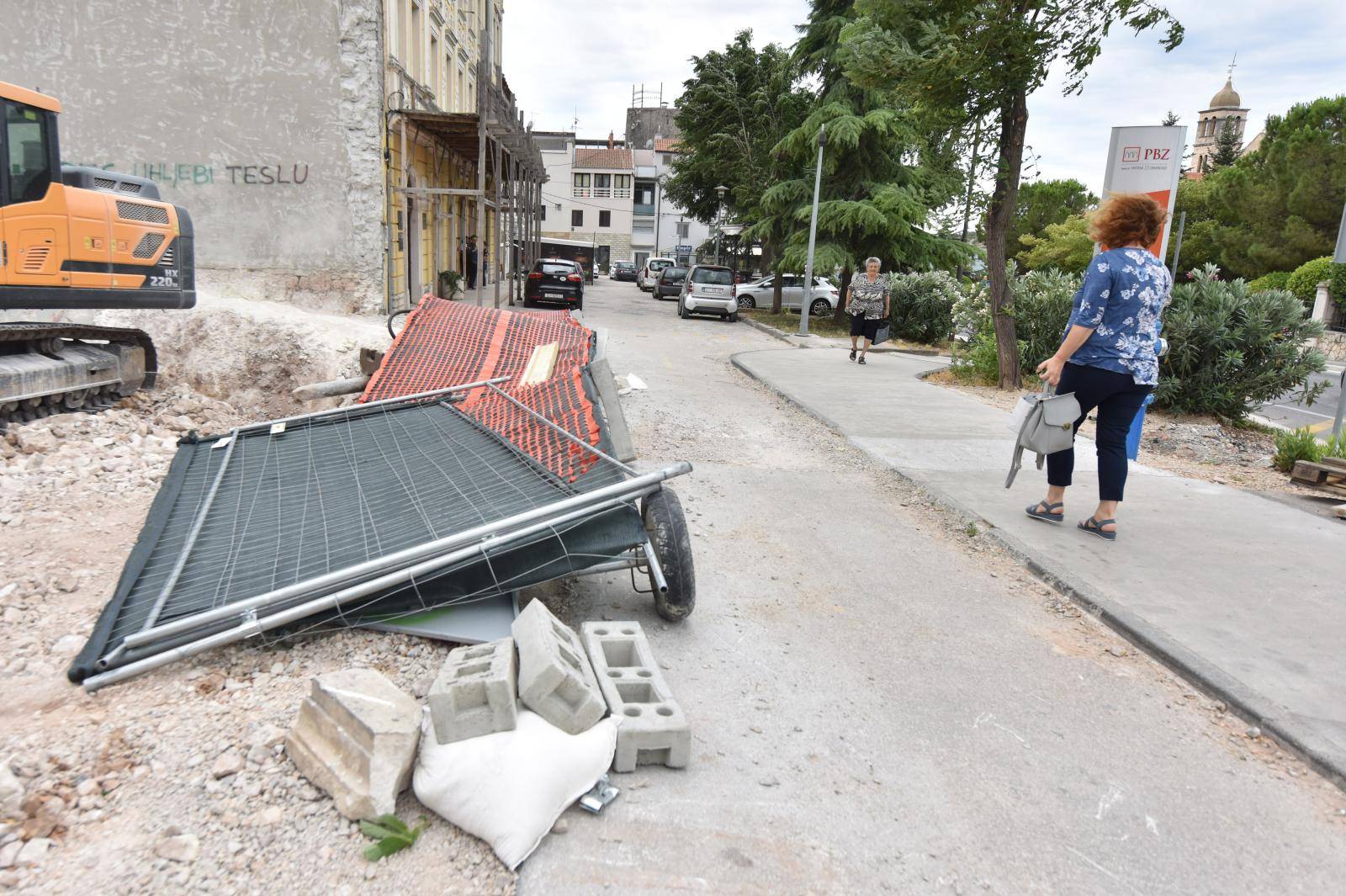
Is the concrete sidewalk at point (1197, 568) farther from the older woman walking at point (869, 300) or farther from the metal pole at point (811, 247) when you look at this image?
the metal pole at point (811, 247)

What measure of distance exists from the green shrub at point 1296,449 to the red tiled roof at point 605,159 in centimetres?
7782

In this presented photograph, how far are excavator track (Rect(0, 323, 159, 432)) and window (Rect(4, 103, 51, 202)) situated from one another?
1189 mm

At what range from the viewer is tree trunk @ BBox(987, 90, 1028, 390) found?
473 inches

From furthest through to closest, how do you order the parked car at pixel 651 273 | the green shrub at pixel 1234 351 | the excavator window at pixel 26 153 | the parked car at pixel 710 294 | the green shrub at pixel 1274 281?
the parked car at pixel 651 273
the green shrub at pixel 1274 281
the parked car at pixel 710 294
the green shrub at pixel 1234 351
the excavator window at pixel 26 153

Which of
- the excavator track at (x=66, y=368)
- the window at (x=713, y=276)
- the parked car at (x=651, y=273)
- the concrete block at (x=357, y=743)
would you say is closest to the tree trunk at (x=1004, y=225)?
the excavator track at (x=66, y=368)

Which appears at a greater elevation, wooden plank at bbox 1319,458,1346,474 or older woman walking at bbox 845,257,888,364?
older woman walking at bbox 845,257,888,364

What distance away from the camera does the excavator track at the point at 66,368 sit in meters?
7.25

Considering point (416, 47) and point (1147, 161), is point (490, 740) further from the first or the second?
point (416, 47)

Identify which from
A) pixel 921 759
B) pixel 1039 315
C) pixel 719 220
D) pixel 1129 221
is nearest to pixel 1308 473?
pixel 1129 221

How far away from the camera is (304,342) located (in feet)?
36.8

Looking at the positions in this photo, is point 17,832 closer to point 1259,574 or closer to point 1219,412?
point 1259,574

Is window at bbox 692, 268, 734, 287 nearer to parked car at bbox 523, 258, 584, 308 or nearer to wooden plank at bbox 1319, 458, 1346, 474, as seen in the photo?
parked car at bbox 523, 258, 584, 308

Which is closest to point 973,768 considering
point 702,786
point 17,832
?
point 702,786

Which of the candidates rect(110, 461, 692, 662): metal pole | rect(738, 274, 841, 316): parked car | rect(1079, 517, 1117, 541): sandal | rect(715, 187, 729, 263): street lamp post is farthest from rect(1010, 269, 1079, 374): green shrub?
rect(715, 187, 729, 263): street lamp post
